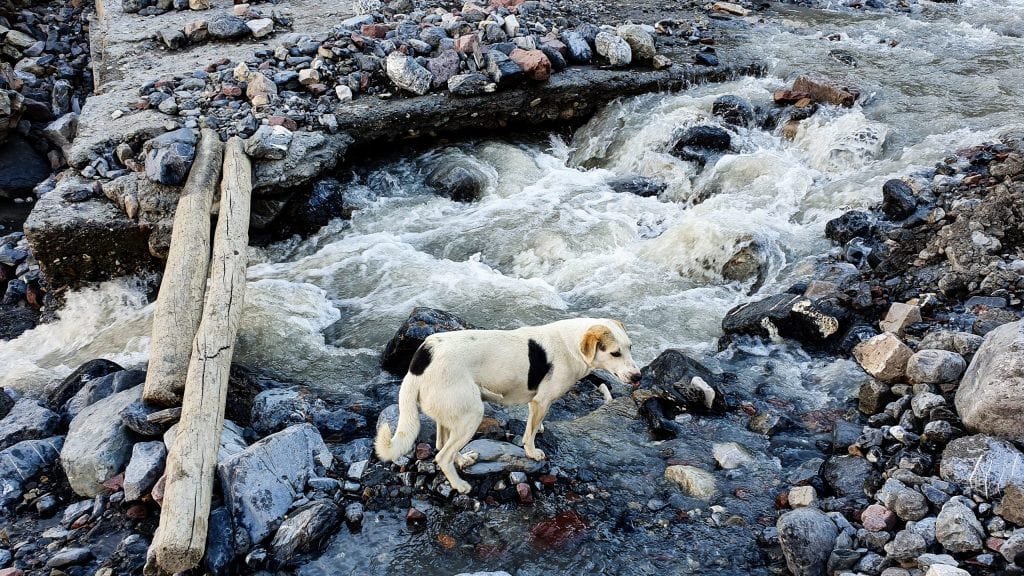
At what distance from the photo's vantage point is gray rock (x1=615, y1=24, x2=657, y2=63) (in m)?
11.4

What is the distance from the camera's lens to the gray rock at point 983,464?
4.16 meters

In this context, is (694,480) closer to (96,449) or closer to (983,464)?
(983,464)

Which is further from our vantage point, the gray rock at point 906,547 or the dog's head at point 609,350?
the dog's head at point 609,350

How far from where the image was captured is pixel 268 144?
877 cm

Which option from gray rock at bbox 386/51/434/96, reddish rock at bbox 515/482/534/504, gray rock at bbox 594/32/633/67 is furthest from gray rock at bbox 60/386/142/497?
gray rock at bbox 594/32/633/67

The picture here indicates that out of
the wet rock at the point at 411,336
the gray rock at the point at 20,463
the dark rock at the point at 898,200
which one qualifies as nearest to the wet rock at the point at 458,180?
the wet rock at the point at 411,336

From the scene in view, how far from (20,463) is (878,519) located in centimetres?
593

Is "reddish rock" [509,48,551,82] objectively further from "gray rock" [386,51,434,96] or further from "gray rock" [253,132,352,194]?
"gray rock" [253,132,352,194]

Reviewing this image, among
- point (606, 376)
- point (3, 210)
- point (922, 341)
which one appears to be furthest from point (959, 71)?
point (3, 210)

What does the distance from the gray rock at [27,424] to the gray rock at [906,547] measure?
6136 millimetres

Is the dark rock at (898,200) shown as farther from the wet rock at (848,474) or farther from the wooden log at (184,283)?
the wooden log at (184,283)

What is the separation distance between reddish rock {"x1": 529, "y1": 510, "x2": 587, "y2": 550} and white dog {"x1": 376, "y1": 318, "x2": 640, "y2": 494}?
0.53 metres

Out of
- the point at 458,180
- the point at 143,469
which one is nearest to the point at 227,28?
the point at 458,180

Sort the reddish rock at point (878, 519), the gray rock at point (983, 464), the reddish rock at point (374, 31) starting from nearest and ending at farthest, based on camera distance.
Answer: the gray rock at point (983, 464) < the reddish rock at point (878, 519) < the reddish rock at point (374, 31)
